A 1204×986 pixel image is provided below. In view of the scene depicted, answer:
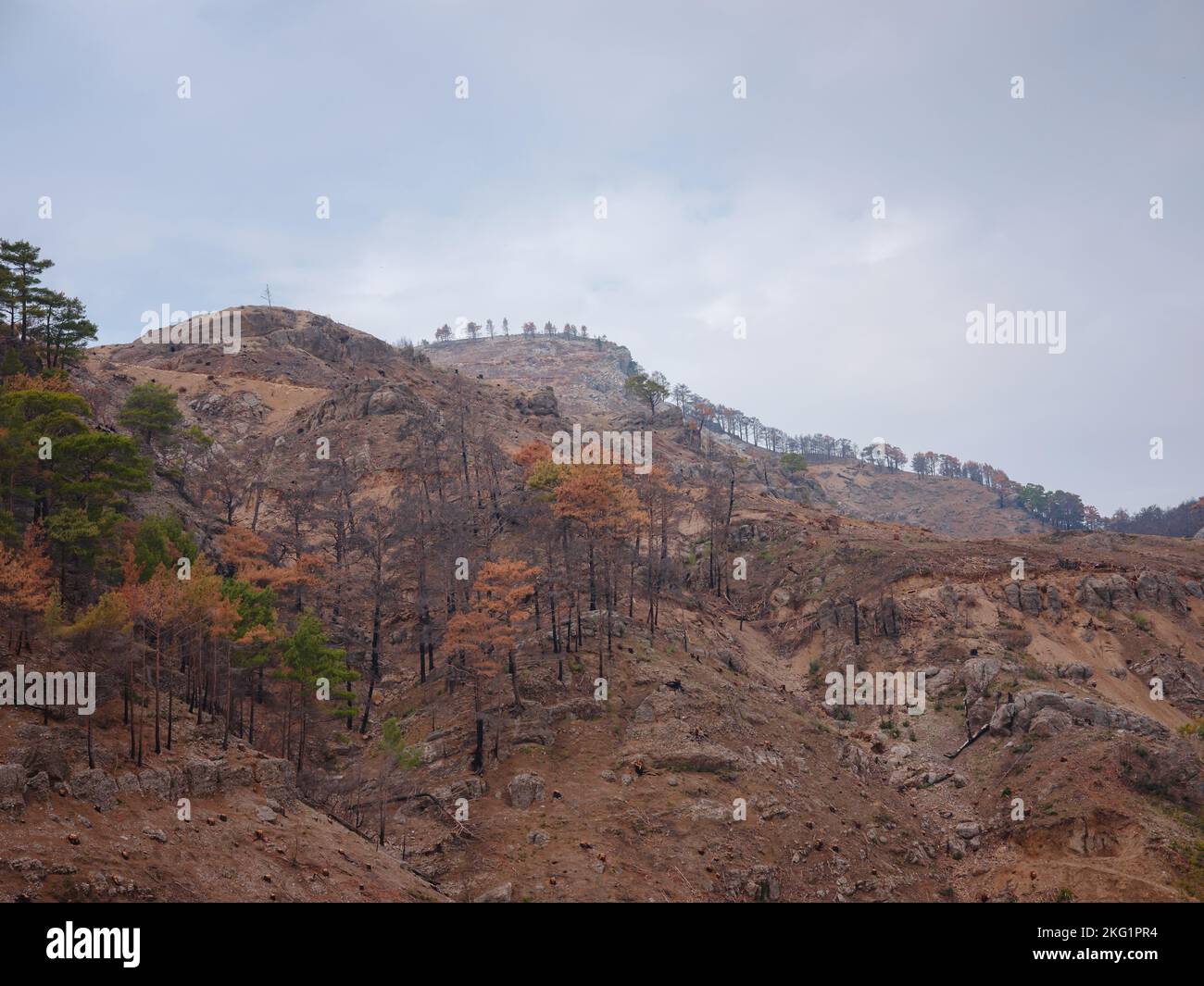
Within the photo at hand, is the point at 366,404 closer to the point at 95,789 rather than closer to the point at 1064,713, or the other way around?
Result: the point at 95,789

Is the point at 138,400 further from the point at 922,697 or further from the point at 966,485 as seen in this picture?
the point at 966,485

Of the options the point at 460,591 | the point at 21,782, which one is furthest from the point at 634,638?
the point at 21,782

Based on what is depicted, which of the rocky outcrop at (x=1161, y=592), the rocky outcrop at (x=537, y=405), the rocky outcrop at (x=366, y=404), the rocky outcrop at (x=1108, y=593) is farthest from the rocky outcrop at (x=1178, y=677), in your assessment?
the rocky outcrop at (x=537, y=405)

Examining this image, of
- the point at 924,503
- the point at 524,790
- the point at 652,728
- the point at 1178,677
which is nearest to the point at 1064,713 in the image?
the point at 1178,677

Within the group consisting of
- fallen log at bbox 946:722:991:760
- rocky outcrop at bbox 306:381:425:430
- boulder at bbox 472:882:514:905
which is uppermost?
rocky outcrop at bbox 306:381:425:430

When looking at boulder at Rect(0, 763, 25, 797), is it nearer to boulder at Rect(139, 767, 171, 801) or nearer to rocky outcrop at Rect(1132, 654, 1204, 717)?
boulder at Rect(139, 767, 171, 801)

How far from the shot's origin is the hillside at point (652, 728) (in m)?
29.2

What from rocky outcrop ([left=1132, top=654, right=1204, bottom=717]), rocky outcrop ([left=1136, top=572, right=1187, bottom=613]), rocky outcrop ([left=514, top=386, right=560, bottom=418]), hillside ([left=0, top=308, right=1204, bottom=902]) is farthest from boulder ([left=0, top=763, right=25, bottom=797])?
rocky outcrop ([left=514, top=386, right=560, bottom=418])

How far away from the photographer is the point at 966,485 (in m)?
194

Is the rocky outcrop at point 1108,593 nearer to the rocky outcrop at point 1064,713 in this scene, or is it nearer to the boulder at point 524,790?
the rocky outcrop at point 1064,713

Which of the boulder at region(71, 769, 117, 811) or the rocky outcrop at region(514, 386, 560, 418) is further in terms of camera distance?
the rocky outcrop at region(514, 386, 560, 418)

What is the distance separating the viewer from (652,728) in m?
41.9

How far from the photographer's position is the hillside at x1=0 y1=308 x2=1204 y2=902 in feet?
95.9
